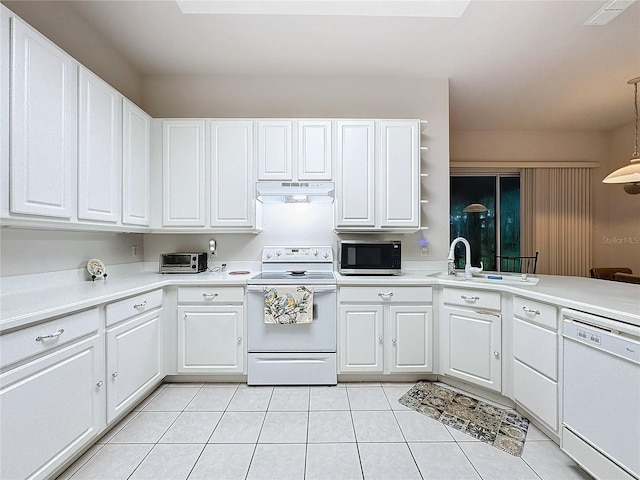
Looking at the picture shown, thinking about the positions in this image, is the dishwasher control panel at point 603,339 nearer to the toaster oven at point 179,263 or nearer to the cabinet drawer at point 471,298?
the cabinet drawer at point 471,298

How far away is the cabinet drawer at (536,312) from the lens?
5.56 feet

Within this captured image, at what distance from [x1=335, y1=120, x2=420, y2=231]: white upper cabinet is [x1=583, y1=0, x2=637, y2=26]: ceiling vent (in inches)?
53.5

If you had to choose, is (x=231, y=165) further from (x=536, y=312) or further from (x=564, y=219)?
(x=564, y=219)

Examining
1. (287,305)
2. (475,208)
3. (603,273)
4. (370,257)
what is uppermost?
(475,208)

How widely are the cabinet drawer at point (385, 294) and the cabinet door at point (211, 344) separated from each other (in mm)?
942

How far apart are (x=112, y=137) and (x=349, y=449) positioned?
261 centimetres

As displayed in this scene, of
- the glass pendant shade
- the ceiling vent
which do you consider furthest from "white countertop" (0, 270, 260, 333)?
the glass pendant shade

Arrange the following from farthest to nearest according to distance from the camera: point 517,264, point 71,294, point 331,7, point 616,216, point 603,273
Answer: point 517,264
point 616,216
point 603,273
point 331,7
point 71,294

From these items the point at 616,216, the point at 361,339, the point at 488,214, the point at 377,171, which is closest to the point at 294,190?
the point at 377,171

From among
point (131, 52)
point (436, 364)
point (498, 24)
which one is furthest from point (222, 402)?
point (498, 24)

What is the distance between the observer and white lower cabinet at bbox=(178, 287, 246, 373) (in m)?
Result: 2.37

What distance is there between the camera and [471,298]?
226cm

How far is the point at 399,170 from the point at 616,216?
13.8 ft

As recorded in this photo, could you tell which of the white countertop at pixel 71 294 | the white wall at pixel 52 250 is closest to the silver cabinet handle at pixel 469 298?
the white countertop at pixel 71 294
